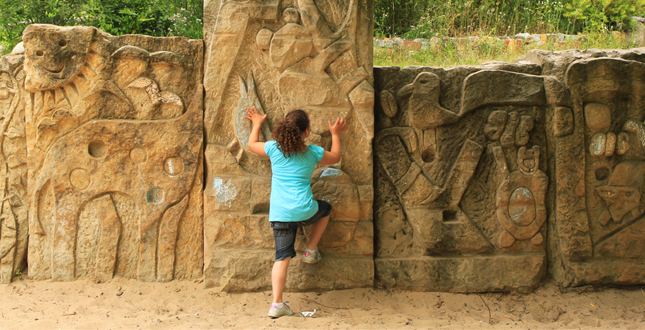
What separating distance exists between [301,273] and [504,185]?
63.0 inches

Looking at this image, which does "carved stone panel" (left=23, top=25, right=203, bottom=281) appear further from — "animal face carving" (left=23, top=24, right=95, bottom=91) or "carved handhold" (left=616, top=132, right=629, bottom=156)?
"carved handhold" (left=616, top=132, right=629, bottom=156)

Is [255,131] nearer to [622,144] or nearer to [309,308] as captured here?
[309,308]

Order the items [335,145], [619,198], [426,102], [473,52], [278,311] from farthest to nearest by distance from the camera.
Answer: [473,52]
[619,198]
[426,102]
[335,145]
[278,311]

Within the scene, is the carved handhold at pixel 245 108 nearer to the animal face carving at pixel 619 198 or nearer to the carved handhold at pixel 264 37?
the carved handhold at pixel 264 37

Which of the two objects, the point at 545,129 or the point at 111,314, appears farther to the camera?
the point at 545,129

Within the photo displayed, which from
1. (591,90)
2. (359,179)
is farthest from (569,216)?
(359,179)

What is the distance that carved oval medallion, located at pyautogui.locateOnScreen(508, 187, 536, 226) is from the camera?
3199mm

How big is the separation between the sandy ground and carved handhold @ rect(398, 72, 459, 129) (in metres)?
1.26

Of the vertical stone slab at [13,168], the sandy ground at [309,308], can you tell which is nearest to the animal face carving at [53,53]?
the vertical stone slab at [13,168]

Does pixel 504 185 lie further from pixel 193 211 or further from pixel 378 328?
pixel 193 211

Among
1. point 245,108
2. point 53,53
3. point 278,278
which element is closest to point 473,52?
point 245,108

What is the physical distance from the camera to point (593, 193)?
326 centimetres

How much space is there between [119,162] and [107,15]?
2509 mm

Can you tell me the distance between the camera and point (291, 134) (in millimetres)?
2613
